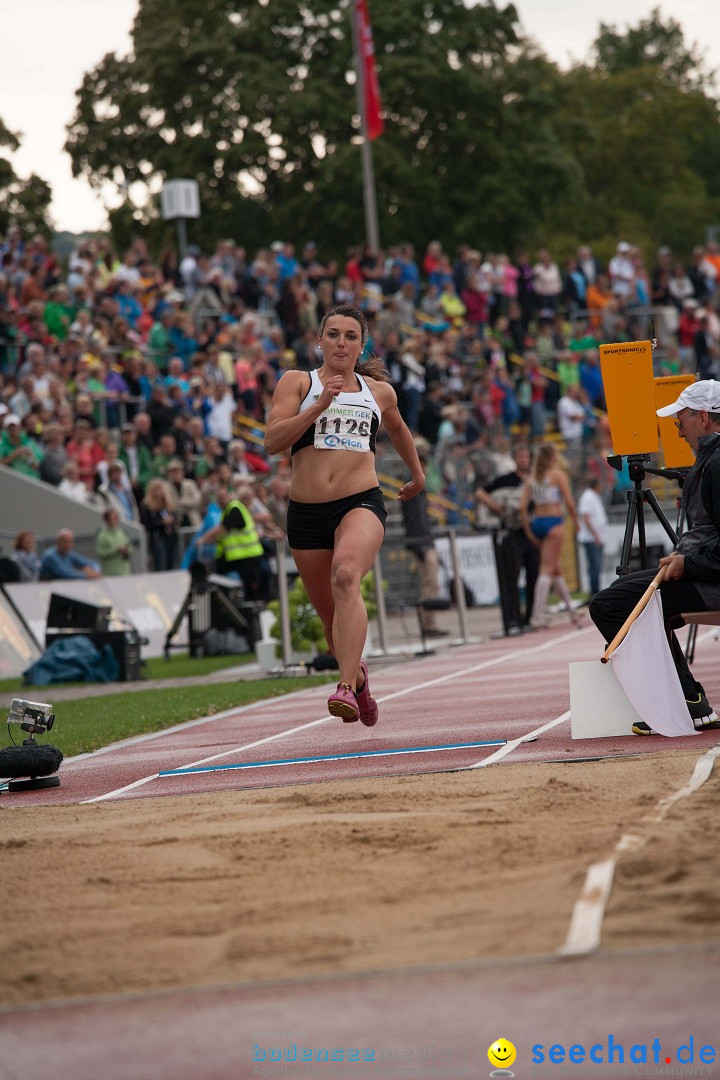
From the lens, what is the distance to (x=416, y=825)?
5.76m

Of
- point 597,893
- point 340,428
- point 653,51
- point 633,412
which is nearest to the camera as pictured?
point 597,893

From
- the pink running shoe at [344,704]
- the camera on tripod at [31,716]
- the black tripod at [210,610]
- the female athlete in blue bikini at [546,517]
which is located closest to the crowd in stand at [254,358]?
the black tripod at [210,610]

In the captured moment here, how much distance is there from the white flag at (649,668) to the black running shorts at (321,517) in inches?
58.6

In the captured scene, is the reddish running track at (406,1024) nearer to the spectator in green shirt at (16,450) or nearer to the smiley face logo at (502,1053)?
the smiley face logo at (502,1053)

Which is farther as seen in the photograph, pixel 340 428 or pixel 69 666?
pixel 69 666

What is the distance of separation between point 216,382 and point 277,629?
28.3 feet

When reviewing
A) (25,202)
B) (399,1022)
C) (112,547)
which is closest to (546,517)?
(112,547)

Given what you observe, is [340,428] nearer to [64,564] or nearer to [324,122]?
[64,564]

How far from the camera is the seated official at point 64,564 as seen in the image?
19.9m

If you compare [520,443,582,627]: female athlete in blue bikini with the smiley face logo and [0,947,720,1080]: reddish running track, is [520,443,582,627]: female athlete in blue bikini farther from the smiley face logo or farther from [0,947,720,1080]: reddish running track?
the smiley face logo

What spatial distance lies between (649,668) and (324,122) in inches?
1567

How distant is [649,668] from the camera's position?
8242mm

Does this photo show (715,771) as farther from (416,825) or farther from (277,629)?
(277,629)

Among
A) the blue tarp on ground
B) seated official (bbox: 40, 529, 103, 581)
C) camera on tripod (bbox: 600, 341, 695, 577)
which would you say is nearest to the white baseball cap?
camera on tripod (bbox: 600, 341, 695, 577)
